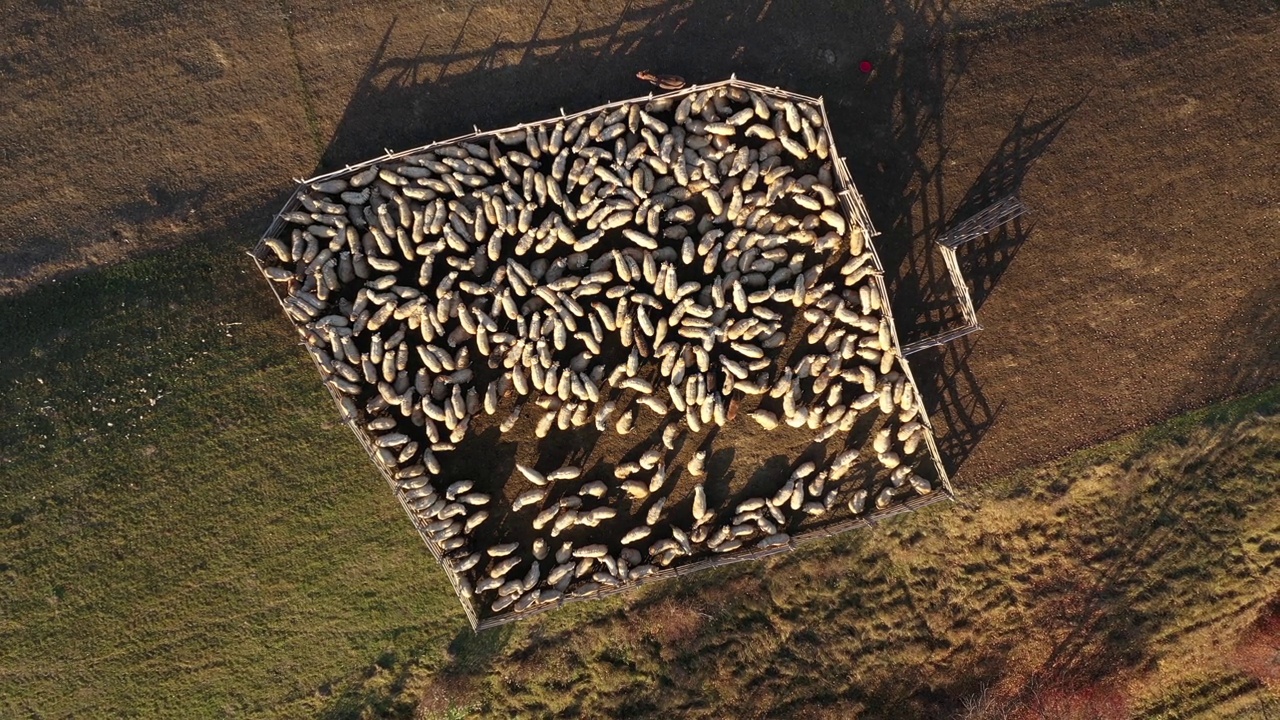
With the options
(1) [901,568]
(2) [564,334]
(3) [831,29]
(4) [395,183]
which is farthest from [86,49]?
(1) [901,568]

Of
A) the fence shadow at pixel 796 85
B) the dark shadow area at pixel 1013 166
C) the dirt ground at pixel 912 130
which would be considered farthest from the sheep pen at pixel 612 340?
the dark shadow area at pixel 1013 166

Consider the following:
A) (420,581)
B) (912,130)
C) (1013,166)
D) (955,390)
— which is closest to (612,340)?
(420,581)

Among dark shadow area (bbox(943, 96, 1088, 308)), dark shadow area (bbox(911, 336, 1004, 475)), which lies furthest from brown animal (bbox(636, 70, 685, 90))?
dark shadow area (bbox(911, 336, 1004, 475))

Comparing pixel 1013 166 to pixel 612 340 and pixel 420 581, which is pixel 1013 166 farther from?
pixel 420 581

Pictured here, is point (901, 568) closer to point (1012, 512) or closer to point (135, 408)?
point (1012, 512)

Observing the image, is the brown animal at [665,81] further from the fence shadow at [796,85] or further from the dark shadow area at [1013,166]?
the dark shadow area at [1013,166]

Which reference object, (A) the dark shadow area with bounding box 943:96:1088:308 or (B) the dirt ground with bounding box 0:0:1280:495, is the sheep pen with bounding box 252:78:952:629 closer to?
(B) the dirt ground with bounding box 0:0:1280:495
